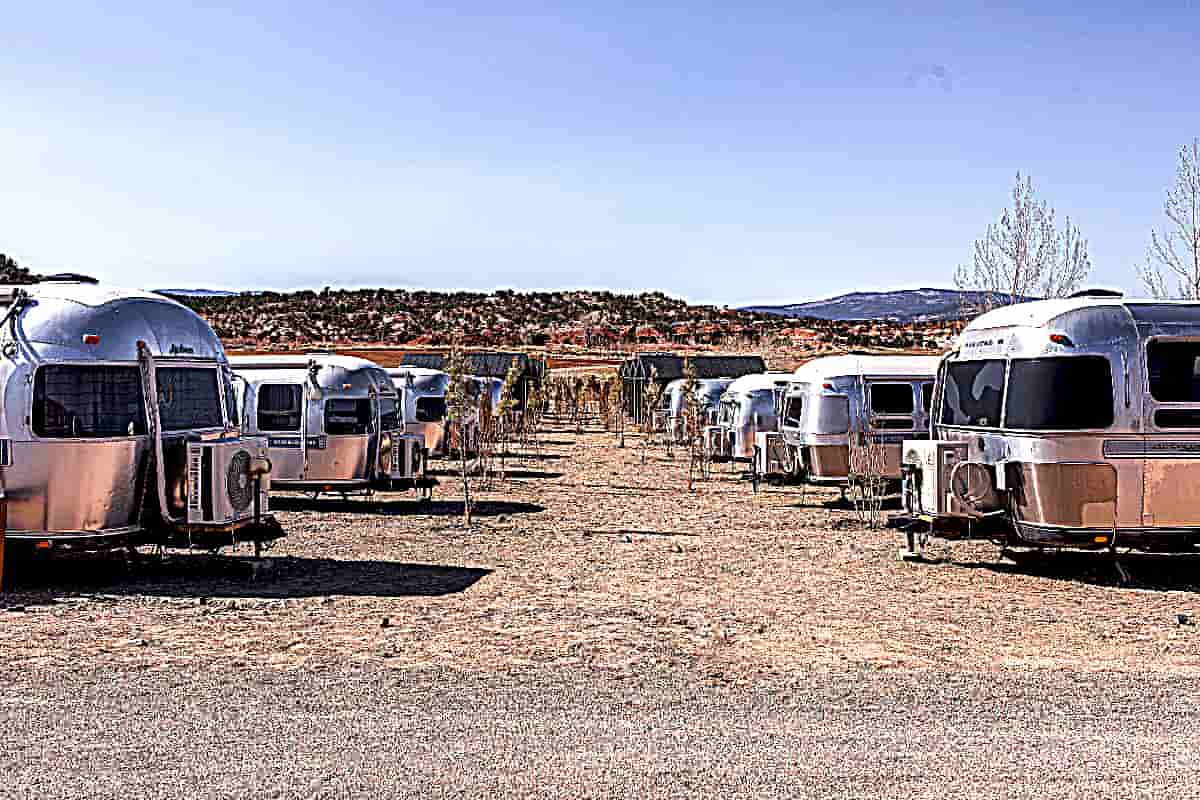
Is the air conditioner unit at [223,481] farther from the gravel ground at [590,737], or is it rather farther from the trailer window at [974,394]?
the trailer window at [974,394]

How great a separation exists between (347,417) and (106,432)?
7.11 metres

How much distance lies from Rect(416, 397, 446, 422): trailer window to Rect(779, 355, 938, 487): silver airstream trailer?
9.14m

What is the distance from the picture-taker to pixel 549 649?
30.6 feet

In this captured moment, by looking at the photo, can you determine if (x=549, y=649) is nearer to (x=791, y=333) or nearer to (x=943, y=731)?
(x=943, y=731)

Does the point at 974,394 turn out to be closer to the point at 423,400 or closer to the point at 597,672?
the point at 597,672

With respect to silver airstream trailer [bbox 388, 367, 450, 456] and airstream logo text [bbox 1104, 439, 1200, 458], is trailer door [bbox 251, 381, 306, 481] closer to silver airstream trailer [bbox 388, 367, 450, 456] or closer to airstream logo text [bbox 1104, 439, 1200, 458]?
silver airstream trailer [bbox 388, 367, 450, 456]

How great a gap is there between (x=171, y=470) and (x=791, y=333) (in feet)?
228

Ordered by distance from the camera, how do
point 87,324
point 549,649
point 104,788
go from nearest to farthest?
point 104,788, point 549,649, point 87,324

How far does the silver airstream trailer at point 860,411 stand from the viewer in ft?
63.1

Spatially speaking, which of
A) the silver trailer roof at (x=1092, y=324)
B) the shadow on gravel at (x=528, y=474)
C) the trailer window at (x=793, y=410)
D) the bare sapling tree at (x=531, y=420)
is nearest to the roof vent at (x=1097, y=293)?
the silver trailer roof at (x=1092, y=324)

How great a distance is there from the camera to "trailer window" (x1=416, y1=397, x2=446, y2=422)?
1030 inches

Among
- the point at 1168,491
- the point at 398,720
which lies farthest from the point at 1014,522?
the point at 398,720

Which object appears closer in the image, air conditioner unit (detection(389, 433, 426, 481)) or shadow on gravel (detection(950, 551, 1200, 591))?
shadow on gravel (detection(950, 551, 1200, 591))

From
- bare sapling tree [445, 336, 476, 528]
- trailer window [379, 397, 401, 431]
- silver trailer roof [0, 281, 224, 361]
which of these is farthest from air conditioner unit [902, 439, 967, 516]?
trailer window [379, 397, 401, 431]
